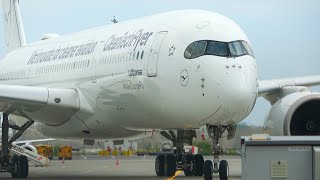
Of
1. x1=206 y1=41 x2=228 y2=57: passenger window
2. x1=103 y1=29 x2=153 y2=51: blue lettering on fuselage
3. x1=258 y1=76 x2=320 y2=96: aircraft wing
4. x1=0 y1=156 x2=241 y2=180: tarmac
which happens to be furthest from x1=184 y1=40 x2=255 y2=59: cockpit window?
x1=0 y1=156 x2=241 y2=180: tarmac

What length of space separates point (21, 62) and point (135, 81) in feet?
33.3

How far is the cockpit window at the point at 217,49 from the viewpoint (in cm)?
1700

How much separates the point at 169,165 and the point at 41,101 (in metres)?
4.15

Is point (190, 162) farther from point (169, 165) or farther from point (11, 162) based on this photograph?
point (11, 162)

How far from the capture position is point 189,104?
55.7ft

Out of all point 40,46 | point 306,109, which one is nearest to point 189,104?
→ point 306,109

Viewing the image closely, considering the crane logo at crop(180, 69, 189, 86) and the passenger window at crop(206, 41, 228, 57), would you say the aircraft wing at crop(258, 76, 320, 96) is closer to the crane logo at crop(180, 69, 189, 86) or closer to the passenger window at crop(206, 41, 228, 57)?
the passenger window at crop(206, 41, 228, 57)

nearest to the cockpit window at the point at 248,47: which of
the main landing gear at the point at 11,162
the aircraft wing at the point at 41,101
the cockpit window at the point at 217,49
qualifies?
the cockpit window at the point at 217,49

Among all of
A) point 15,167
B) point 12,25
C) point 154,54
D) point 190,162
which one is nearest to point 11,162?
point 15,167

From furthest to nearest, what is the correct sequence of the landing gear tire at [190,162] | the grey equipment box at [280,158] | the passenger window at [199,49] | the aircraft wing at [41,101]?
the landing gear tire at [190,162] → the aircraft wing at [41,101] → the passenger window at [199,49] → the grey equipment box at [280,158]

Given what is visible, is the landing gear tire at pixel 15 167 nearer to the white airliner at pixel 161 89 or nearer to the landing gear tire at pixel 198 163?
the white airliner at pixel 161 89

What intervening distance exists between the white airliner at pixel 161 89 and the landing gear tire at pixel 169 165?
4cm

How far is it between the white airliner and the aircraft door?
0.03 metres

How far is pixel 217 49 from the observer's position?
17078mm
